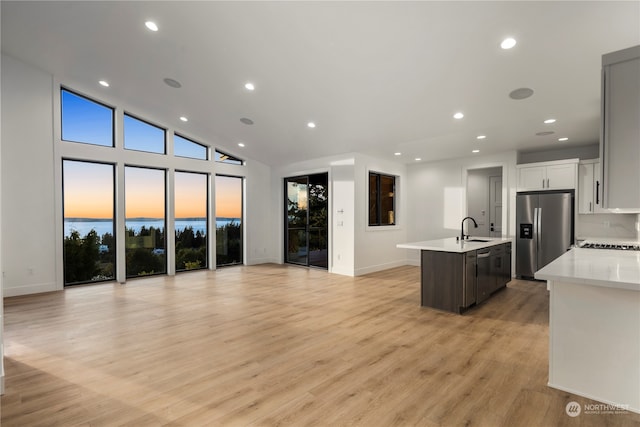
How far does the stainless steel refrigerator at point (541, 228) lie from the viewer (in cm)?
570

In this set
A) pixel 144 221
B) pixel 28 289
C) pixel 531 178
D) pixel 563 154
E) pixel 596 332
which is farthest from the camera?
pixel 144 221

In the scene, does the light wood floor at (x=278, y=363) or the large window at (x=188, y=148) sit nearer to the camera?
the light wood floor at (x=278, y=363)

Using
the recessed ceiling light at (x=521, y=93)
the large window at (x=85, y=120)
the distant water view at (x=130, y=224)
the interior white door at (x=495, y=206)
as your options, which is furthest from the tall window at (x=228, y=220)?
the interior white door at (x=495, y=206)

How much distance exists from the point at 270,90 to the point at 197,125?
2.58 meters

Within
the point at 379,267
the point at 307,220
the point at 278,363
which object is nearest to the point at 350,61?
the point at 278,363

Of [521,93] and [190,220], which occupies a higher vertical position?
[521,93]

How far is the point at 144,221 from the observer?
6.59m

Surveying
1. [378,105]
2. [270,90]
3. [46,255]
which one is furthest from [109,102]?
[378,105]

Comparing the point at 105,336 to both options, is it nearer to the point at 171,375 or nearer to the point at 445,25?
the point at 171,375

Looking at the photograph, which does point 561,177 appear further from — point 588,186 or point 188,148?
point 188,148

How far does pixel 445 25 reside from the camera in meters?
2.96

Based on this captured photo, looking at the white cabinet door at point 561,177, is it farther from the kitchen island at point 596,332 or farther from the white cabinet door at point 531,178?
the kitchen island at point 596,332

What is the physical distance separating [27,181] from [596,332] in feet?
25.1

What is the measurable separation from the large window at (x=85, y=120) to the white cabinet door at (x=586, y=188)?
9005 mm
